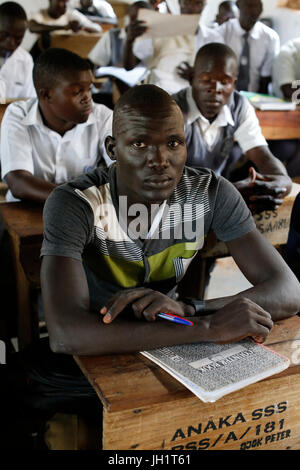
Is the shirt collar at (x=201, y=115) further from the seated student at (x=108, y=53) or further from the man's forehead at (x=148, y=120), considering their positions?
the seated student at (x=108, y=53)

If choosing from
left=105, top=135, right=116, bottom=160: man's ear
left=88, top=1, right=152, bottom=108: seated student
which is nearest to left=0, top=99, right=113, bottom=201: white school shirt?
left=105, top=135, right=116, bottom=160: man's ear

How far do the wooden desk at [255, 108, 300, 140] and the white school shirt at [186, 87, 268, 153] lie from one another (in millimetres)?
943

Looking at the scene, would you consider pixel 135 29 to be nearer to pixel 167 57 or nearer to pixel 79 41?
pixel 167 57

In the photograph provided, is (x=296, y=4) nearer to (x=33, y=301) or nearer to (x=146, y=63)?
(x=33, y=301)

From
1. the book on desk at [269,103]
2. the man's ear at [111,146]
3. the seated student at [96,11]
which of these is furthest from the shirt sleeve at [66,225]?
the seated student at [96,11]

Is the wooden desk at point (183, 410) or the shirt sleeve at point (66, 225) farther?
the shirt sleeve at point (66, 225)

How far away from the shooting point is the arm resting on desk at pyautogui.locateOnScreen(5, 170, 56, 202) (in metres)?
2.11

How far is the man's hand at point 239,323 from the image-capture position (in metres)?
1.13

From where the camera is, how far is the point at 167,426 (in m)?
0.98

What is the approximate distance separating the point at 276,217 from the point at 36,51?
317 centimetres

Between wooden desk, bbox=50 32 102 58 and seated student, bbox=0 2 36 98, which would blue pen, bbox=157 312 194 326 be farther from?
wooden desk, bbox=50 32 102 58

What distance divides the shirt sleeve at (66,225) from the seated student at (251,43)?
10.9ft

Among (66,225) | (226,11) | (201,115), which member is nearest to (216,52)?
(201,115)

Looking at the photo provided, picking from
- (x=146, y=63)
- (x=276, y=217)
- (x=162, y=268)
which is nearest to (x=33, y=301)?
(x=162, y=268)
